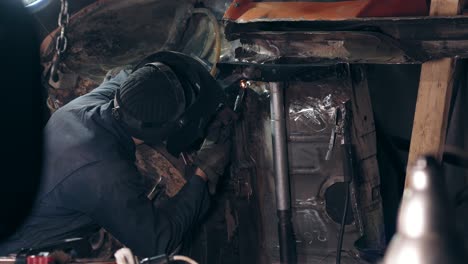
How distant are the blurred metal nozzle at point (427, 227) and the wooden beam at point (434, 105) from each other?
154 cm

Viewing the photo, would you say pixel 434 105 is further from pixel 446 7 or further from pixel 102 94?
pixel 102 94

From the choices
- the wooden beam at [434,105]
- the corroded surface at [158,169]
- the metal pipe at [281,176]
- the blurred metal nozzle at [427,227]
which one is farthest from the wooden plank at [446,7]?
the corroded surface at [158,169]

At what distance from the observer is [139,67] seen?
3.14 m

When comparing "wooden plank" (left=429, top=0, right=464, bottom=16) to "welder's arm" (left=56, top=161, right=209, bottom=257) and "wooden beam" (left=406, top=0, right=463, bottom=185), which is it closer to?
"wooden beam" (left=406, top=0, right=463, bottom=185)

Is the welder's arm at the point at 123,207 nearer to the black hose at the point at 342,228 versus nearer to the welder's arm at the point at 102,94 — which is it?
the welder's arm at the point at 102,94

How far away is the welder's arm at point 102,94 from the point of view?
3.24m

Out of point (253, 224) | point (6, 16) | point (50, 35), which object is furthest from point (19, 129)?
point (253, 224)

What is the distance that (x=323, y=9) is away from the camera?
2.37 metres

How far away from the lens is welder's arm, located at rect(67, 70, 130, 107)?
3238 millimetres

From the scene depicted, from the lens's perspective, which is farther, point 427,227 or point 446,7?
point 446,7

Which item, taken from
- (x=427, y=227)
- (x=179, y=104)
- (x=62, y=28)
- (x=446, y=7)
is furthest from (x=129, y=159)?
(x=427, y=227)

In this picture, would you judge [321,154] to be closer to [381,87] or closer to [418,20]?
[381,87]

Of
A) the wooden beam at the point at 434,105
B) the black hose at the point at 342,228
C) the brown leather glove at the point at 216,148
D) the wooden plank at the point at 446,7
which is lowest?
the black hose at the point at 342,228

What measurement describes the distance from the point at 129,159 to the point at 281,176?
802mm
